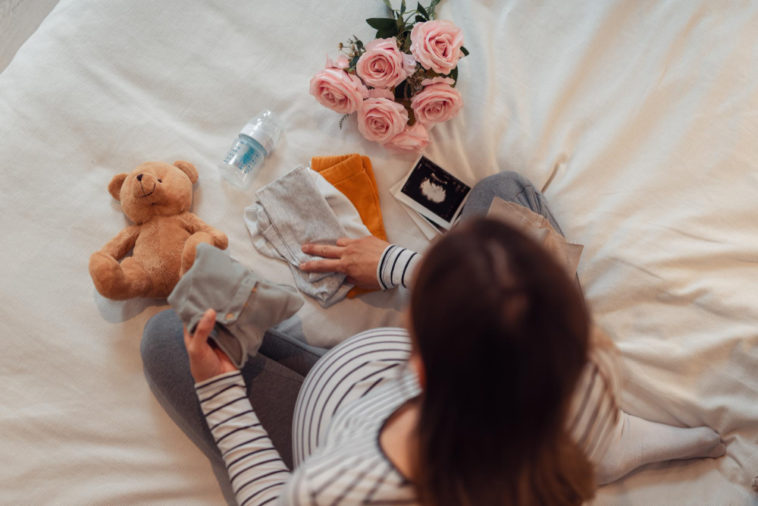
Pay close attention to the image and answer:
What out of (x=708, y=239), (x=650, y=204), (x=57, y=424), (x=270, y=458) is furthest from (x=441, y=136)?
(x=57, y=424)

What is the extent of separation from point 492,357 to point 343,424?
0.34 meters

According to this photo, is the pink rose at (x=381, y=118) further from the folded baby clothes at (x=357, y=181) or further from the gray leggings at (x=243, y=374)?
the gray leggings at (x=243, y=374)

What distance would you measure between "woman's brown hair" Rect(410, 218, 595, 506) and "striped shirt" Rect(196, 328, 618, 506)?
10 centimetres

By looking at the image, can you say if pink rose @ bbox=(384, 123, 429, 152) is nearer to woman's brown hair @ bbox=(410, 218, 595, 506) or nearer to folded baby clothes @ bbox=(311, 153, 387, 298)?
folded baby clothes @ bbox=(311, 153, 387, 298)

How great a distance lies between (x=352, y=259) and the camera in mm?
992

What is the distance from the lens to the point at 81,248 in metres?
1.02

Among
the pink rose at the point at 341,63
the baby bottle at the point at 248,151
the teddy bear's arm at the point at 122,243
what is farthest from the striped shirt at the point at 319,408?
the pink rose at the point at 341,63

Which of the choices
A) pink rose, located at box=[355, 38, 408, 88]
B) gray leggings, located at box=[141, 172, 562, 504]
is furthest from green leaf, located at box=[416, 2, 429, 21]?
gray leggings, located at box=[141, 172, 562, 504]

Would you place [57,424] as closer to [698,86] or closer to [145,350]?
[145,350]

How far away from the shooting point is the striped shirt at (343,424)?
576 millimetres

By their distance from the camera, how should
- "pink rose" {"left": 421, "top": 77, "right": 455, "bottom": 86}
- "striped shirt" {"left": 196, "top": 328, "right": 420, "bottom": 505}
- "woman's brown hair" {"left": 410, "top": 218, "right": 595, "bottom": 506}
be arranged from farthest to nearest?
"pink rose" {"left": 421, "top": 77, "right": 455, "bottom": 86}, "striped shirt" {"left": 196, "top": 328, "right": 420, "bottom": 505}, "woman's brown hair" {"left": 410, "top": 218, "right": 595, "bottom": 506}

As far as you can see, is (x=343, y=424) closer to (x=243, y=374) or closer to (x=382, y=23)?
(x=243, y=374)

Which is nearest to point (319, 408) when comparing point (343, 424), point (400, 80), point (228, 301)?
point (343, 424)

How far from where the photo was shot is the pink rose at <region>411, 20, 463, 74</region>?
0.97m
